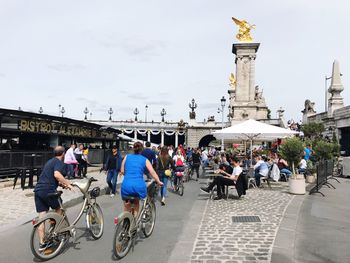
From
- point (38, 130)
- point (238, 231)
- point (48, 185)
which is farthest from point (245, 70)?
point (48, 185)

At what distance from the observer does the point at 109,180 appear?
1287 centimetres

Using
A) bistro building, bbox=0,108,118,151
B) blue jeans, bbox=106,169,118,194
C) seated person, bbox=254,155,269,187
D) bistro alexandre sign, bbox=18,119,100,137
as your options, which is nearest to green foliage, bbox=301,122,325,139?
bistro building, bbox=0,108,118,151

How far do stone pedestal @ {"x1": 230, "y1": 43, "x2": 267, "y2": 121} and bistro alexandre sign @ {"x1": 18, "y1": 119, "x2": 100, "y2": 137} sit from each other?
91.4 ft

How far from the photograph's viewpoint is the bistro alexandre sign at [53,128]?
695 inches

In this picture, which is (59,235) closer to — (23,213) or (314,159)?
(23,213)

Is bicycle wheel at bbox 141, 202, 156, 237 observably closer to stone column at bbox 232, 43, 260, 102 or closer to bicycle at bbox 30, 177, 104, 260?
bicycle at bbox 30, 177, 104, 260

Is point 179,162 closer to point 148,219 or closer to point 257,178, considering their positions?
point 257,178

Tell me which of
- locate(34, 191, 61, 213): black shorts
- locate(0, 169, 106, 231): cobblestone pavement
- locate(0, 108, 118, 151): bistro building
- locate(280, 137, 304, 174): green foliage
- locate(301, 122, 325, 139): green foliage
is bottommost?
locate(0, 169, 106, 231): cobblestone pavement

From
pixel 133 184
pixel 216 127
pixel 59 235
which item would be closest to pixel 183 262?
pixel 133 184

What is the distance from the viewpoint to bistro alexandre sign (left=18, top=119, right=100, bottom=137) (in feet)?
57.9

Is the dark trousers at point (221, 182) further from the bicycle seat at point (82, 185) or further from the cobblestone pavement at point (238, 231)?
the bicycle seat at point (82, 185)

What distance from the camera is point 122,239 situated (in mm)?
5793

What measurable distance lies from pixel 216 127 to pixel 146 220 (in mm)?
81244

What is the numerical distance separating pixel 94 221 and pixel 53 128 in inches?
579
